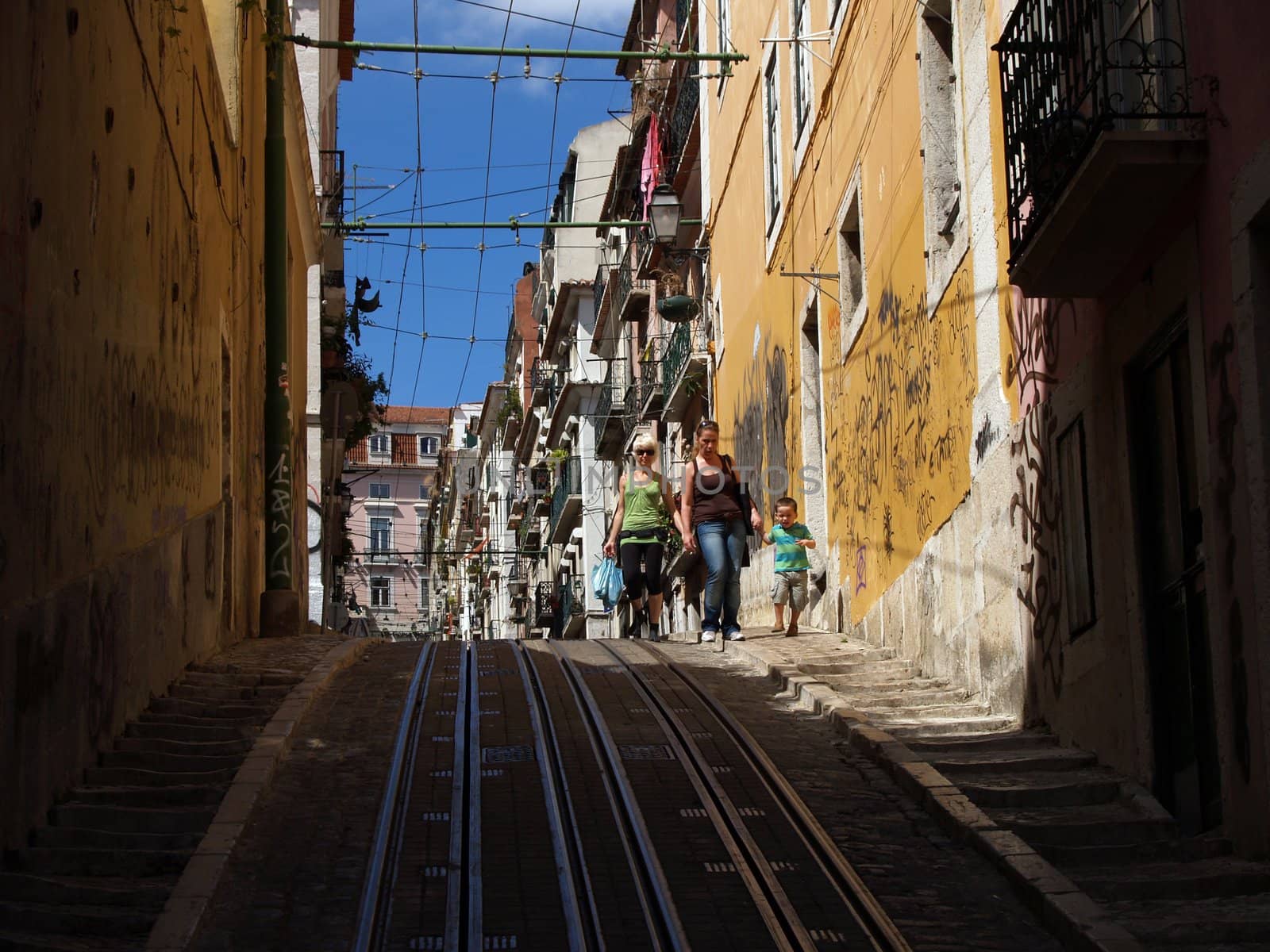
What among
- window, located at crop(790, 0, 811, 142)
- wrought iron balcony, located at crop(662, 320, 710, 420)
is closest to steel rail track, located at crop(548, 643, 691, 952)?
window, located at crop(790, 0, 811, 142)

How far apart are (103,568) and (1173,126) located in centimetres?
548

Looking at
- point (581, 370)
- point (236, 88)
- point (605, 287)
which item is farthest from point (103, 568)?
point (581, 370)

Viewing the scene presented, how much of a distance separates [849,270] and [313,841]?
9860 mm

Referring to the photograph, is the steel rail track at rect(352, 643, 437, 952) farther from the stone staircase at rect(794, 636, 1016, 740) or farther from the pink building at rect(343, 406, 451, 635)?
the pink building at rect(343, 406, 451, 635)

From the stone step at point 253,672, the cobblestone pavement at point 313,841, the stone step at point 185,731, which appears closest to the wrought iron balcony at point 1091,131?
the cobblestone pavement at point 313,841

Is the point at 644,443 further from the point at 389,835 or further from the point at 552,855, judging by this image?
the point at 552,855

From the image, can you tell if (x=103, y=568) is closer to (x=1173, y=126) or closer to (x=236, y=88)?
(x=1173, y=126)

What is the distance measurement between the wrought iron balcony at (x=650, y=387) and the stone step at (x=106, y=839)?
A: 2326cm

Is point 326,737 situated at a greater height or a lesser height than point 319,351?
lesser

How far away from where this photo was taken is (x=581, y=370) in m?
47.4

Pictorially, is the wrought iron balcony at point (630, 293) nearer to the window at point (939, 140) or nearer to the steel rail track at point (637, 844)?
the window at point (939, 140)

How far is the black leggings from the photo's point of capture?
1647 cm

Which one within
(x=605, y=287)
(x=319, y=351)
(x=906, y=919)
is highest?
(x=605, y=287)

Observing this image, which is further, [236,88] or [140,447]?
[236,88]
